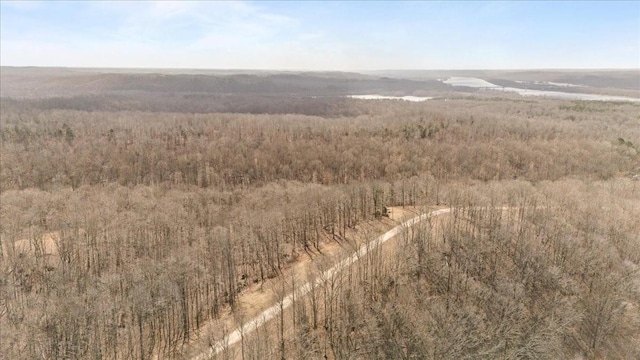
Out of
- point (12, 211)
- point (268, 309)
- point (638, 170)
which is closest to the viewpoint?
point (268, 309)

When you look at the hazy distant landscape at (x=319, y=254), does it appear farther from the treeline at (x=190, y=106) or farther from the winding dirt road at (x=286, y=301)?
the treeline at (x=190, y=106)

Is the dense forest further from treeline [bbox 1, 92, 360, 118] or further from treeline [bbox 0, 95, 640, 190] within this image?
treeline [bbox 1, 92, 360, 118]

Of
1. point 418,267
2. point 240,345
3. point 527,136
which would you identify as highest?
point 527,136

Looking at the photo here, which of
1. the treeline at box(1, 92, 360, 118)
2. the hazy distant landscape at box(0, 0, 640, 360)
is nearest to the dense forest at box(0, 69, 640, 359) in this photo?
the hazy distant landscape at box(0, 0, 640, 360)

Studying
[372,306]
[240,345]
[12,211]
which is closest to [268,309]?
[240,345]

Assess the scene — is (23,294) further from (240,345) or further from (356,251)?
(356,251)

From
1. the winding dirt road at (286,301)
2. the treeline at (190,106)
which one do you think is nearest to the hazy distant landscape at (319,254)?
the winding dirt road at (286,301)
